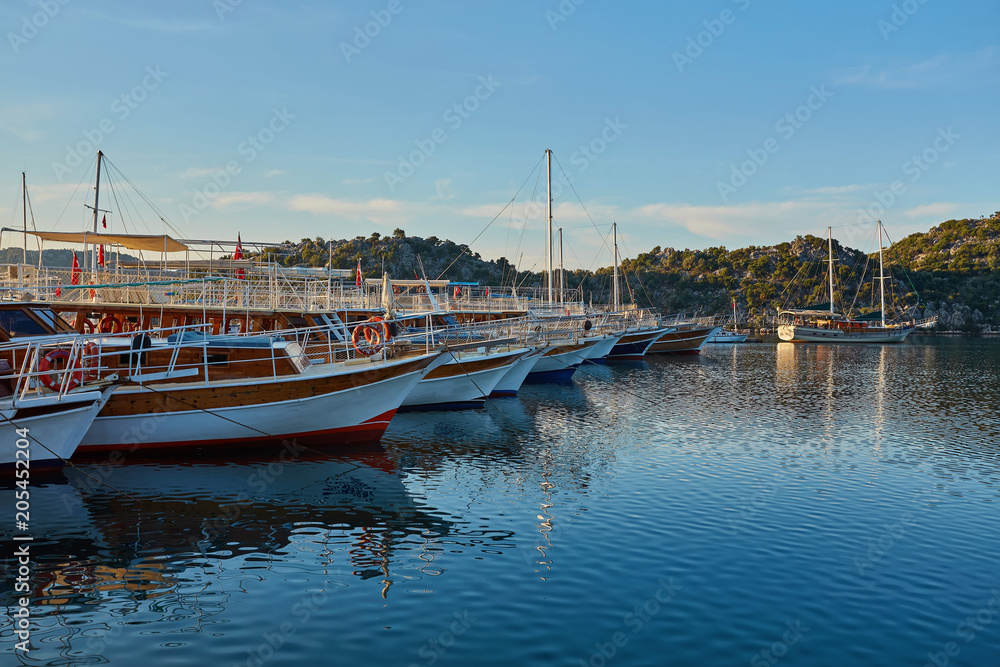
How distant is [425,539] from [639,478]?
680 cm

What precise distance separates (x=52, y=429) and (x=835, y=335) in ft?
332

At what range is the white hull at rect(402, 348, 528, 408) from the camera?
29047mm

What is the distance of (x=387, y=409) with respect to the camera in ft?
70.3

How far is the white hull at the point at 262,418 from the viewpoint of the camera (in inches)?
734

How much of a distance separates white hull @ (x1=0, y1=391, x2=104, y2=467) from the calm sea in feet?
2.84

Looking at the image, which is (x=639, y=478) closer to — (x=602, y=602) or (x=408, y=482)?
(x=408, y=482)

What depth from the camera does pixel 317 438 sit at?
2073 centimetres

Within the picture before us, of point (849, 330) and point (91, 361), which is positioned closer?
point (91, 361)

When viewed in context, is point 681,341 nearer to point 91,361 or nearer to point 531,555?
point 91,361

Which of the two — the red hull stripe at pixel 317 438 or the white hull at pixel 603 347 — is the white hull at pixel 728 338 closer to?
the white hull at pixel 603 347

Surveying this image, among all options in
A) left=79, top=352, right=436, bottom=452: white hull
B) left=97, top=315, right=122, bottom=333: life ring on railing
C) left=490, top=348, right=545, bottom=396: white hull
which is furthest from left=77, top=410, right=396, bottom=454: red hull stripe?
left=490, top=348, right=545, bottom=396: white hull

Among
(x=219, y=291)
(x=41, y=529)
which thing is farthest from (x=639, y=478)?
(x=219, y=291)

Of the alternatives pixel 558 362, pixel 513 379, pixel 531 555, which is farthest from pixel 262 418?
pixel 558 362

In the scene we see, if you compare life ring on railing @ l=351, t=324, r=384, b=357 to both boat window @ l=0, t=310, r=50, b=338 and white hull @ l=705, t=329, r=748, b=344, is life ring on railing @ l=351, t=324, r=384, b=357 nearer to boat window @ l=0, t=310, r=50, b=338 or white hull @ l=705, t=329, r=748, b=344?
boat window @ l=0, t=310, r=50, b=338
